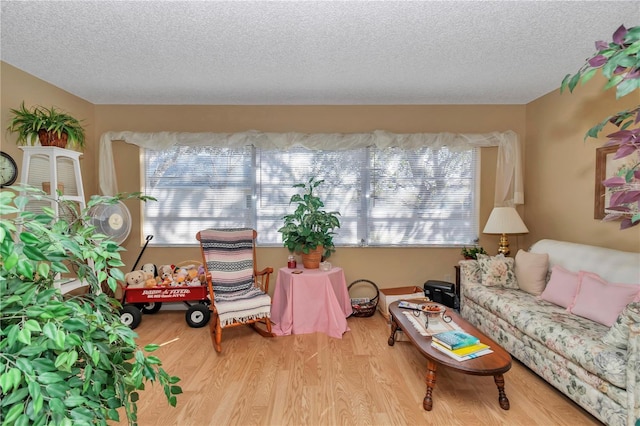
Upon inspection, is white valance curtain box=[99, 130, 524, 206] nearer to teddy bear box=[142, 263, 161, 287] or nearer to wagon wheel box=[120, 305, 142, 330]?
teddy bear box=[142, 263, 161, 287]

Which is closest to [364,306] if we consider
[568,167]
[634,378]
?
[634,378]

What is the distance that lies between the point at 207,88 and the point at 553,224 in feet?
13.4

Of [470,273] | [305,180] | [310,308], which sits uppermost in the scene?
[305,180]

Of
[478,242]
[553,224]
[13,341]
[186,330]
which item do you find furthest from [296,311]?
[553,224]

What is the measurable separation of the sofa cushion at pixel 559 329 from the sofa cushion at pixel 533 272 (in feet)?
0.31

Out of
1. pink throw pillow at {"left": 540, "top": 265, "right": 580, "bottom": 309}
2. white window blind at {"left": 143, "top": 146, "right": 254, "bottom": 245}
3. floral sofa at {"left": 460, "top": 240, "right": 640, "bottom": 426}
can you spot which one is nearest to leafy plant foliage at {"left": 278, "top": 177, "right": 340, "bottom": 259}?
white window blind at {"left": 143, "top": 146, "right": 254, "bottom": 245}

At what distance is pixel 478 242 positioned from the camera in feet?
13.4

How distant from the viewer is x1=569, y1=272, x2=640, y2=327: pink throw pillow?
219 centimetres

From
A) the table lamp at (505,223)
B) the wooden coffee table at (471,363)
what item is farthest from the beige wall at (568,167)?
the wooden coffee table at (471,363)

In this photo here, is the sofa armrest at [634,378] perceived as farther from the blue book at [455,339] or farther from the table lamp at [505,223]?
the table lamp at [505,223]

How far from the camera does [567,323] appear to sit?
2307 millimetres

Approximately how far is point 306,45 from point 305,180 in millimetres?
1766

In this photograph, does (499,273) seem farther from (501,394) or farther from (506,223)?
(501,394)

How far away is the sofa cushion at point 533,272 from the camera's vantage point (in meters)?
3.02
